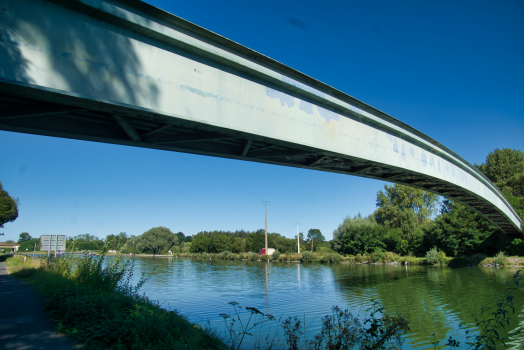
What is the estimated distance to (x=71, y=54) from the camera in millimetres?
4281

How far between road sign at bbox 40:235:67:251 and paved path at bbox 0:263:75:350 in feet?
28.4

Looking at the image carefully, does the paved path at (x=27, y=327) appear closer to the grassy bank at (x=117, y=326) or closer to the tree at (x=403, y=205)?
the grassy bank at (x=117, y=326)

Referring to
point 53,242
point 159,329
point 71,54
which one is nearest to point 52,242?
point 53,242

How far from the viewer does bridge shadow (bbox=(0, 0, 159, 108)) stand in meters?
3.93

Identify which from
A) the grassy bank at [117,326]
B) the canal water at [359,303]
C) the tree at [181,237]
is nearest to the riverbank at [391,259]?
the canal water at [359,303]

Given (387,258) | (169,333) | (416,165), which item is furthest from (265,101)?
(387,258)

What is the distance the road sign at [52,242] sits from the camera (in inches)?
690

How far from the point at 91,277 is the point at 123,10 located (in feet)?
30.5

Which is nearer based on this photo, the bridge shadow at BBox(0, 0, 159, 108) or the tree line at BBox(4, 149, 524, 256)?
the bridge shadow at BBox(0, 0, 159, 108)

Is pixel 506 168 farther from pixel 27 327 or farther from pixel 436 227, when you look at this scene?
pixel 27 327

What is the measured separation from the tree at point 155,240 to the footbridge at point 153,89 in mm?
86023

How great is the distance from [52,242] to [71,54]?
1742 centimetres

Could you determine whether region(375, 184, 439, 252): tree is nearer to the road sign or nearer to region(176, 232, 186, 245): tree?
the road sign

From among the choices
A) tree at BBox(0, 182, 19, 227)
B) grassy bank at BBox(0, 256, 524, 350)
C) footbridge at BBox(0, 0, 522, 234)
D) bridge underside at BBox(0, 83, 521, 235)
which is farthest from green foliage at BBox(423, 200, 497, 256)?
tree at BBox(0, 182, 19, 227)
